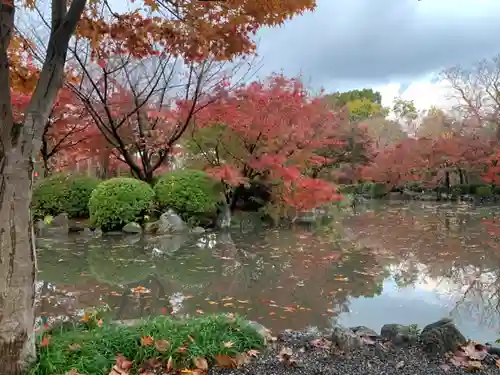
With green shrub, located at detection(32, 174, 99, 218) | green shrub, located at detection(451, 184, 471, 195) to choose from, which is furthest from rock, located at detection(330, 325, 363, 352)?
green shrub, located at detection(451, 184, 471, 195)

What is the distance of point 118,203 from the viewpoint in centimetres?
1025

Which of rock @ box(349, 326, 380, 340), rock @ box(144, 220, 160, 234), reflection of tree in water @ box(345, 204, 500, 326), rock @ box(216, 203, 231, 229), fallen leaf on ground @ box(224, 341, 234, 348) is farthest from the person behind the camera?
rock @ box(216, 203, 231, 229)

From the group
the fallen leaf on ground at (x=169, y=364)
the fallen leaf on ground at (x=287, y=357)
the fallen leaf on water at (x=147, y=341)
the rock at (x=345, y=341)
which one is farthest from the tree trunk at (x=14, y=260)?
the rock at (x=345, y=341)

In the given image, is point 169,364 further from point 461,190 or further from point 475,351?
point 461,190

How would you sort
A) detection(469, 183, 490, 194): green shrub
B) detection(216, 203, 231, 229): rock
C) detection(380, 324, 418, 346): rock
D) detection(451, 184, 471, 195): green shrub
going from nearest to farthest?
detection(380, 324, 418, 346): rock, detection(216, 203, 231, 229): rock, detection(469, 183, 490, 194): green shrub, detection(451, 184, 471, 195): green shrub

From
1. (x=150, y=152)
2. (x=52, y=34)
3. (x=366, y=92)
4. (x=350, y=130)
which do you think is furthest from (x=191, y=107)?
(x=366, y=92)

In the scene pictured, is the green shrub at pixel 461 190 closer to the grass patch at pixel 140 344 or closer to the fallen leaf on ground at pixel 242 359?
the grass patch at pixel 140 344

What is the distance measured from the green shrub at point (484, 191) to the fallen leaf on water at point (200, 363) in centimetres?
2479

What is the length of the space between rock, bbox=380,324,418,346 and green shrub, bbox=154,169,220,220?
26.7ft

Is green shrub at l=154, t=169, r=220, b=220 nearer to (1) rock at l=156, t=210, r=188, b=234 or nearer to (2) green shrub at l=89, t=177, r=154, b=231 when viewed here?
(1) rock at l=156, t=210, r=188, b=234

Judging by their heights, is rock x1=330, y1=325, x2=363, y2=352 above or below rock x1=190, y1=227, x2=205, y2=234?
above

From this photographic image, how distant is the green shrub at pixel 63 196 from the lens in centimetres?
1102

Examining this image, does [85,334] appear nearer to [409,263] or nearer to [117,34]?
[117,34]

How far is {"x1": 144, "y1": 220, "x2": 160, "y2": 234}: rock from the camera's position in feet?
33.9
